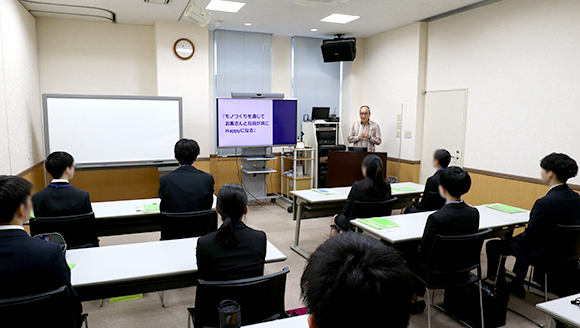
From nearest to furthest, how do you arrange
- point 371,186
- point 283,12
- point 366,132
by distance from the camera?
point 371,186 → point 283,12 → point 366,132

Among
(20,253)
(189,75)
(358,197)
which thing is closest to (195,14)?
(189,75)

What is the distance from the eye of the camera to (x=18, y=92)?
13.8 ft

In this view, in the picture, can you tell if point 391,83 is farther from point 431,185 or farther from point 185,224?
point 185,224

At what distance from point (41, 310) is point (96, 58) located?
5125 millimetres

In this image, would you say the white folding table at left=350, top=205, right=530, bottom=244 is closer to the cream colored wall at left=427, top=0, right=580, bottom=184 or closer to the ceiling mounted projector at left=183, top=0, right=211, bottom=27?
the cream colored wall at left=427, top=0, right=580, bottom=184

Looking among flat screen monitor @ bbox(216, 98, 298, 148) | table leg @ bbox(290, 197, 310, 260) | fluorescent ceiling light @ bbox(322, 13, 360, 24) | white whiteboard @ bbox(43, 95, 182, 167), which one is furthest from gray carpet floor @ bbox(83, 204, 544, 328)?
fluorescent ceiling light @ bbox(322, 13, 360, 24)

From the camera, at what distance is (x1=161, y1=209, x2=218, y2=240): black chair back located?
268 centimetres

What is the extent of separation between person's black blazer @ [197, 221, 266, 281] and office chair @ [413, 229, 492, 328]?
120 centimetres

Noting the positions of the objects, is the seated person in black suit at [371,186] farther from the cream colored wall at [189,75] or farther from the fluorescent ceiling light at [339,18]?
the cream colored wall at [189,75]

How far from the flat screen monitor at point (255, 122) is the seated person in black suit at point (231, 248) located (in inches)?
159

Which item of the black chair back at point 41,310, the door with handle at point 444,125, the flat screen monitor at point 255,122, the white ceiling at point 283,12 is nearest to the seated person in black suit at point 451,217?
the black chair back at point 41,310

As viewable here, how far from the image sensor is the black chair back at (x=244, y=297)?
1.67 metres

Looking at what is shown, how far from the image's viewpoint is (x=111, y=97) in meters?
5.15

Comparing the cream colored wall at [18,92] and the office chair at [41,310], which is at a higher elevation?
the cream colored wall at [18,92]
